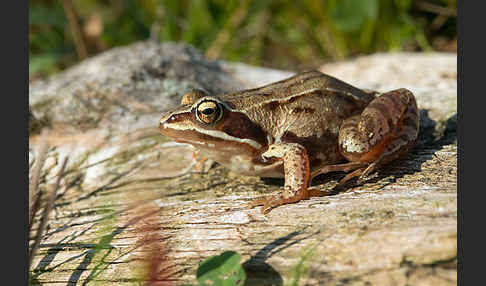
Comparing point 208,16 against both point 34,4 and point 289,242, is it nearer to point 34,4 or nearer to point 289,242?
point 34,4

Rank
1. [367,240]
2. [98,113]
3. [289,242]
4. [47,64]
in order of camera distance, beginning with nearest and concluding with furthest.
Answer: [367,240] < [289,242] < [98,113] < [47,64]

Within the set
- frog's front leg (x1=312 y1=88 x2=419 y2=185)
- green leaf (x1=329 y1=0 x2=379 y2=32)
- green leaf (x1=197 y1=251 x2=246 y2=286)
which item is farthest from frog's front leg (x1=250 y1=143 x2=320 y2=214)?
green leaf (x1=329 y1=0 x2=379 y2=32)

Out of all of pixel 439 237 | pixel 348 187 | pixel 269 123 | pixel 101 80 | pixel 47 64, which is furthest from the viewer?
pixel 47 64

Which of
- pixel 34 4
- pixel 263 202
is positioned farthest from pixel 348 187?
pixel 34 4

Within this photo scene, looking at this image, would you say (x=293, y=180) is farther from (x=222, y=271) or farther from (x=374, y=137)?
(x=222, y=271)

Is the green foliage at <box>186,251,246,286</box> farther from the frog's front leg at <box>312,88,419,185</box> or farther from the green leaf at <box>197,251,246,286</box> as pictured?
the frog's front leg at <box>312,88,419,185</box>

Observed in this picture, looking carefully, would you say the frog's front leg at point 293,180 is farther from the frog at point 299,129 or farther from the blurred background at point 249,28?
the blurred background at point 249,28

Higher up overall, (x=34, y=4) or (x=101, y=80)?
(x=34, y=4)

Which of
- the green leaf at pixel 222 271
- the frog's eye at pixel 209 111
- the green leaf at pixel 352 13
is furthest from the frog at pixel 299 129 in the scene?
the green leaf at pixel 352 13
